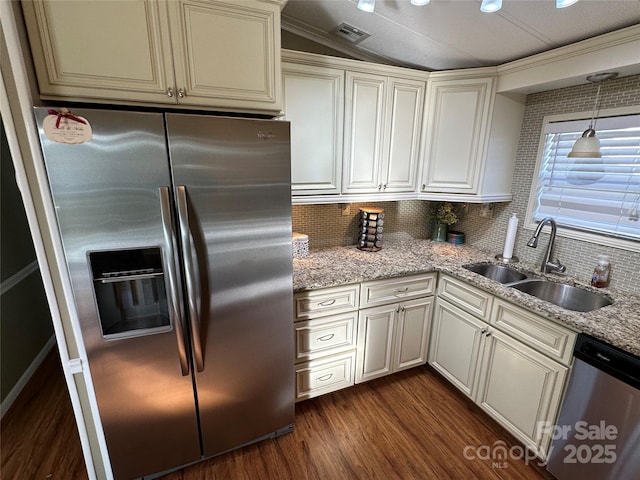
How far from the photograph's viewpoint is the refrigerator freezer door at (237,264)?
1262 millimetres

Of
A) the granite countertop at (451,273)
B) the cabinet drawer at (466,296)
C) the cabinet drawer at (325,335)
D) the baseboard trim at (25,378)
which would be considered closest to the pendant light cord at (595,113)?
the granite countertop at (451,273)

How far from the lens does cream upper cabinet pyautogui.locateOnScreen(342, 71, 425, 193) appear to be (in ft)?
6.54

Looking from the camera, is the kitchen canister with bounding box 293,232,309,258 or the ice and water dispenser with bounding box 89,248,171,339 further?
the kitchen canister with bounding box 293,232,309,258

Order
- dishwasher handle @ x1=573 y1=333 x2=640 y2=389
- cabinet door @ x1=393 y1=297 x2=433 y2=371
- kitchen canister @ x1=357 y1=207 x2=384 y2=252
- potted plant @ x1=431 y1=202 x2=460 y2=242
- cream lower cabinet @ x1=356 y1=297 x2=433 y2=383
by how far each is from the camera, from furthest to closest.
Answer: potted plant @ x1=431 y1=202 x2=460 y2=242 < kitchen canister @ x1=357 y1=207 x2=384 y2=252 < cabinet door @ x1=393 y1=297 x2=433 y2=371 < cream lower cabinet @ x1=356 y1=297 x2=433 y2=383 < dishwasher handle @ x1=573 y1=333 x2=640 y2=389

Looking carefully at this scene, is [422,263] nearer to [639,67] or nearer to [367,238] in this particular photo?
[367,238]

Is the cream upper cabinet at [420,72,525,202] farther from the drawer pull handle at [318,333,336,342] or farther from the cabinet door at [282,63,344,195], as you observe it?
the drawer pull handle at [318,333,336,342]

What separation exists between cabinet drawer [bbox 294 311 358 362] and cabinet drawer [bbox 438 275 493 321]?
0.70 meters

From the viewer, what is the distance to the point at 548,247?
1989 millimetres

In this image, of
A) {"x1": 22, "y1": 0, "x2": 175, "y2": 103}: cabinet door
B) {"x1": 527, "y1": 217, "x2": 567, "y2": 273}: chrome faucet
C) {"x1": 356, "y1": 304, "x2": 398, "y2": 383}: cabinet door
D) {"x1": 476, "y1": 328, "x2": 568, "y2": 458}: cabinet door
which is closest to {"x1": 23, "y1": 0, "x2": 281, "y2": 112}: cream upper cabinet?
{"x1": 22, "y1": 0, "x2": 175, "y2": 103}: cabinet door

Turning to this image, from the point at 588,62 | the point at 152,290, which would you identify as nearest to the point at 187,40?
the point at 152,290

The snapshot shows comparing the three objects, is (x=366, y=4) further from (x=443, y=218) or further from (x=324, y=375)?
(x=324, y=375)

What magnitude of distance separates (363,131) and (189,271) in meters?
1.47

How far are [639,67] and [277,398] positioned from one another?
2583 millimetres

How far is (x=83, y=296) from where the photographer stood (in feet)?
3.96
